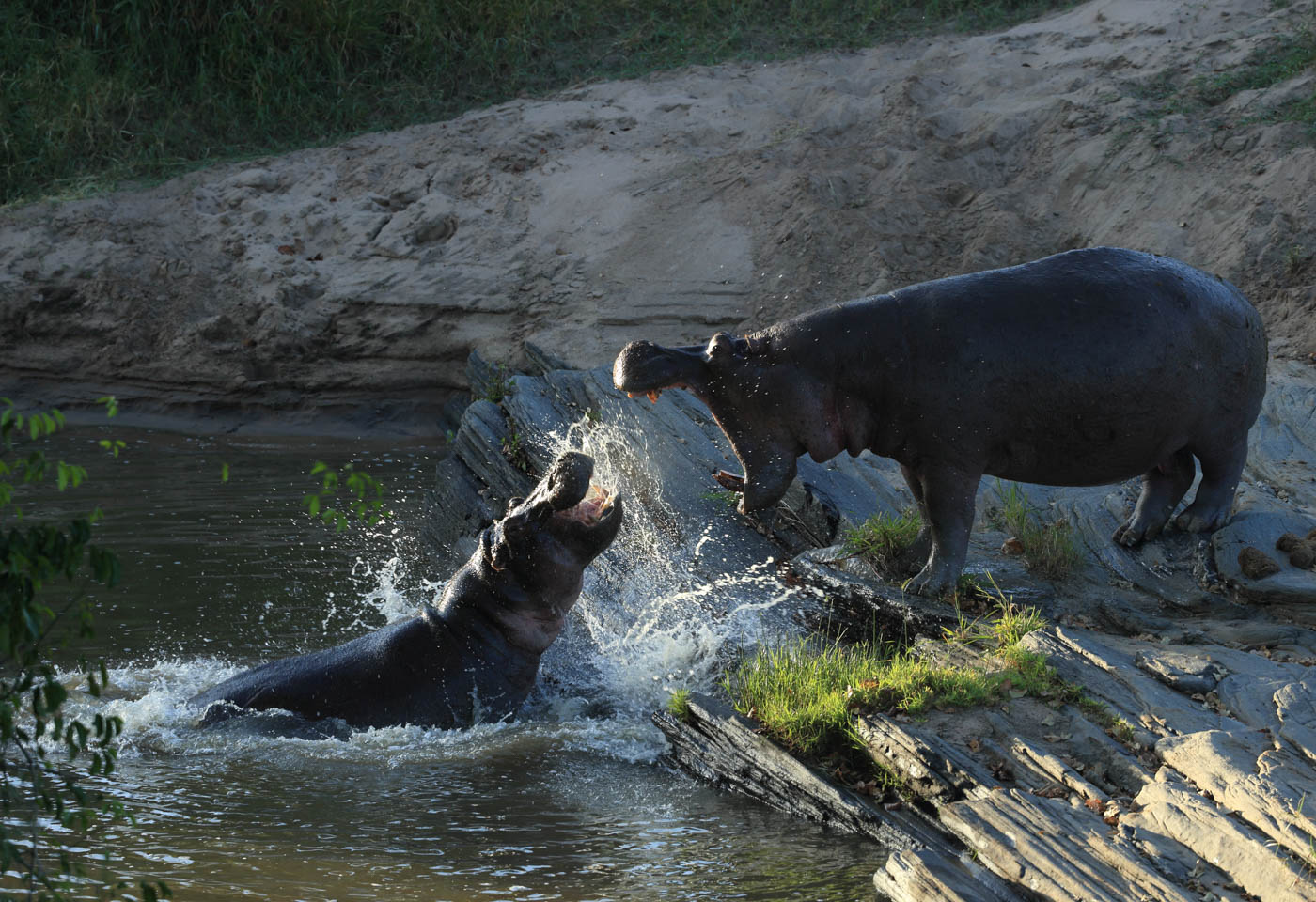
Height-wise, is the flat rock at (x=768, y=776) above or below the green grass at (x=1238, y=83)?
below

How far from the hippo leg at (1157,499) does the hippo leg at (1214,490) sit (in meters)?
0.08

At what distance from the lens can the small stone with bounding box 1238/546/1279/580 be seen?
652cm

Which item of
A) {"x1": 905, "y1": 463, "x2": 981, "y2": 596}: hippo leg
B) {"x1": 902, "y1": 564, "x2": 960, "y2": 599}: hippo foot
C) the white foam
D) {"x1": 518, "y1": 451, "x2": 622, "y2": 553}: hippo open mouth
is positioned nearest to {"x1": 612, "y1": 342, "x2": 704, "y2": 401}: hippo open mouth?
{"x1": 518, "y1": 451, "x2": 622, "y2": 553}: hippo open mouth

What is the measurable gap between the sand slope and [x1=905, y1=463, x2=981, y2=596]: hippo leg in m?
7.97

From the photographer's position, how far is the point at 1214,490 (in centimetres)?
687

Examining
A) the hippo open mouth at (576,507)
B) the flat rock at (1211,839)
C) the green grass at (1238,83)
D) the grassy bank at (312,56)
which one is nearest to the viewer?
the flat rock at (1211,839)

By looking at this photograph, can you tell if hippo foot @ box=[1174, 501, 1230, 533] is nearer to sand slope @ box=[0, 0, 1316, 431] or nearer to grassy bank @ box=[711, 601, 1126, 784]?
grassy bank @ box=[711, 601, 1126, 784]

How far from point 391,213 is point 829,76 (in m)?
6.02

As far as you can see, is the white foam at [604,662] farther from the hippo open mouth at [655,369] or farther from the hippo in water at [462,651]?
the hippo open mouth at [655,369]

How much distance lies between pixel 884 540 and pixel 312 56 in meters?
15.4

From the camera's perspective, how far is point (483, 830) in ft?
19.4

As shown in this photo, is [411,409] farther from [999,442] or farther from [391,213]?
[999,442]

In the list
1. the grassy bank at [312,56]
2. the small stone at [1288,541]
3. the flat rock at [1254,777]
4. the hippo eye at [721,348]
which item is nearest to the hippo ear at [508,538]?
the hippo eye at [721,348]

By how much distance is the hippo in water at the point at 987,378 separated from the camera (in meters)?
6.34
